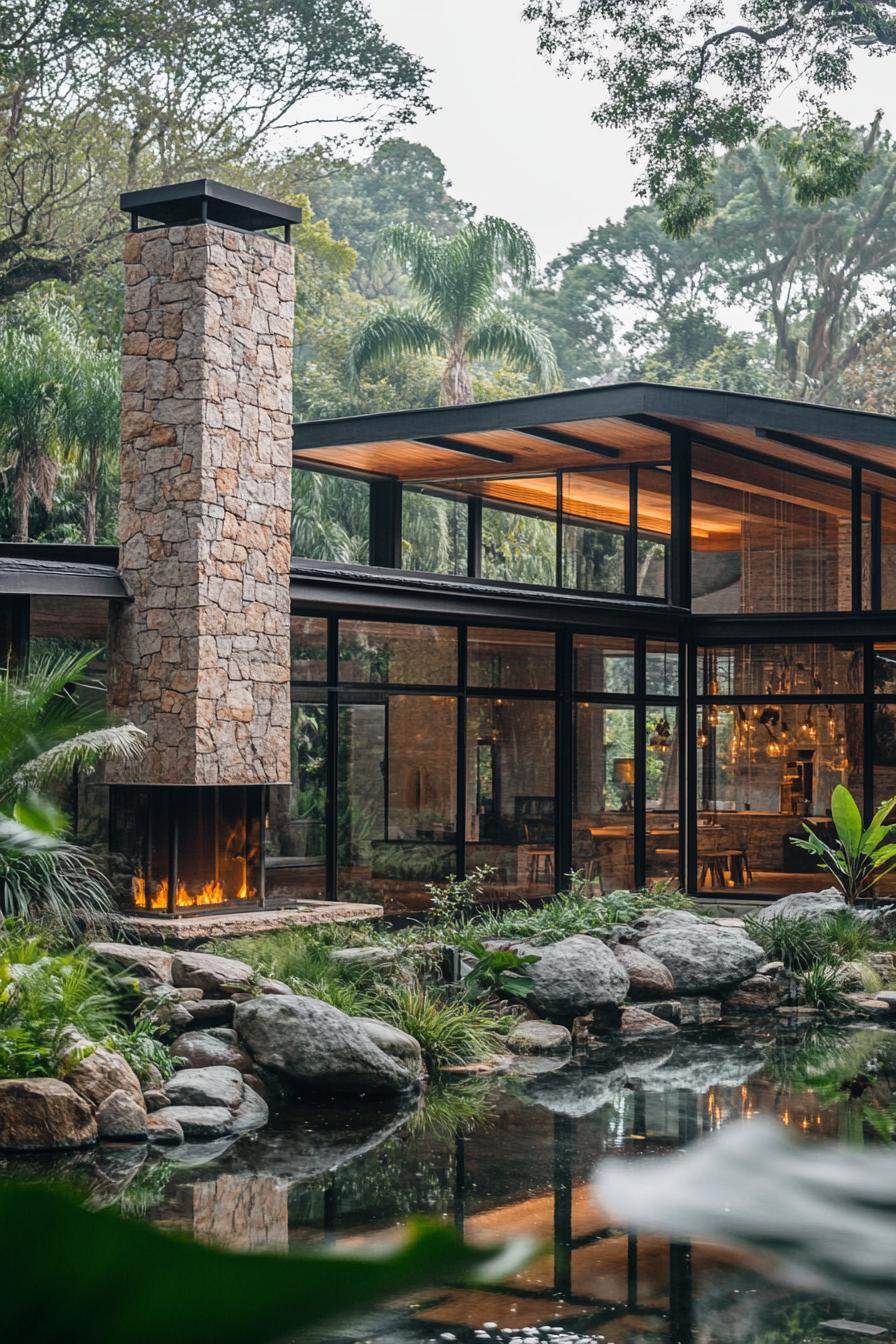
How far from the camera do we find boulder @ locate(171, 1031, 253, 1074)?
9164mm

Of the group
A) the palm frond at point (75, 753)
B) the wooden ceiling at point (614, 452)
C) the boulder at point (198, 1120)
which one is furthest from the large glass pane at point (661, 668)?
the boulder at point (198, 1120)

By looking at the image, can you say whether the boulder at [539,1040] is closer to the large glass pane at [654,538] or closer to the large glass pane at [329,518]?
the large glass pane at [654,538]

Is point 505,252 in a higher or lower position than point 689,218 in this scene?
higher

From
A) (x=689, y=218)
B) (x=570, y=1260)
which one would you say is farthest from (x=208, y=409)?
(x=689, y=218)

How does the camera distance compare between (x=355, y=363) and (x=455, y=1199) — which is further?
(x=355, y=363)

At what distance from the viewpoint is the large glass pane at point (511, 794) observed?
15180 millimetres

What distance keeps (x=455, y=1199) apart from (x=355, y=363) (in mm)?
24752

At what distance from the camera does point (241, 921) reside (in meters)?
11.6

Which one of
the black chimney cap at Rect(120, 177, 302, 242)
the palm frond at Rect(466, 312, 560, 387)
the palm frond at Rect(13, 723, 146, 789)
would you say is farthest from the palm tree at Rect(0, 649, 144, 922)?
the palm frond at Rect(466, 312, 560, 387)

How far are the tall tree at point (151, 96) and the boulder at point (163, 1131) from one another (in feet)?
59.3

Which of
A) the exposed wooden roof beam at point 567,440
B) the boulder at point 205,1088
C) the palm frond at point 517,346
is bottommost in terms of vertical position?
the boulder at point 205,1088

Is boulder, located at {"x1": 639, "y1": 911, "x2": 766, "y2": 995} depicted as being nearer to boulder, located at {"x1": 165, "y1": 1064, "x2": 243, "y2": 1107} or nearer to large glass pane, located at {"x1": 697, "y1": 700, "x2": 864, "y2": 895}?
large glass pane, located at {"x1": 697, "y1": 700, "x2": 864, "y2": 895}

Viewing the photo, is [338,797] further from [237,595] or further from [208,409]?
[208,409]

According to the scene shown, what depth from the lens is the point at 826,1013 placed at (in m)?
12.5
